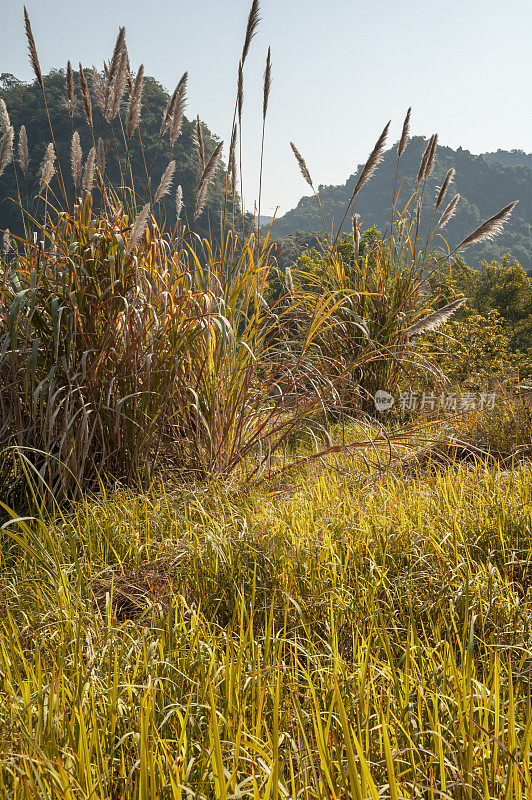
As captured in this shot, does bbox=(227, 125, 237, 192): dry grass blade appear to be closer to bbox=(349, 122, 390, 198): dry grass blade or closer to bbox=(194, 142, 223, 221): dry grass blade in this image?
bbox=(194, 142, 223, 221): dry grass blade

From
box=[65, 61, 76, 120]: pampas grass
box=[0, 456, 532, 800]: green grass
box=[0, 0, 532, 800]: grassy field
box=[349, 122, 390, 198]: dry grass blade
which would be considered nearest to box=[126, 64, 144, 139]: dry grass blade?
box=[0, 0, 532, 800]: grassy field

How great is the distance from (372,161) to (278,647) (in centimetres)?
293

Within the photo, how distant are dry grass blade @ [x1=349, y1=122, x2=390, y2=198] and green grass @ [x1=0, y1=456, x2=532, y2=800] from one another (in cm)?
187

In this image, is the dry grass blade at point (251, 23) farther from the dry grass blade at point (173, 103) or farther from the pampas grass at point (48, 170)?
the pampas grass at point (48, 170)

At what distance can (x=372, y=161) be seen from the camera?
3.11 metres

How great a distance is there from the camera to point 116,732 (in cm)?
93

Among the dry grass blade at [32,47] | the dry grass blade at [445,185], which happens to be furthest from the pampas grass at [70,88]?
the dry grass blade at [445,185]

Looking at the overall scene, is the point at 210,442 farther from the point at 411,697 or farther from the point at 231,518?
the point at 411,697

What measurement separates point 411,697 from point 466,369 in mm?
4934

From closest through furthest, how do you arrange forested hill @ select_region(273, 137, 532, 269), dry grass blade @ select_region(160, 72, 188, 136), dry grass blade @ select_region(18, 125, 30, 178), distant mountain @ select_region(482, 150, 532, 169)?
dry grass blade @ select_region(160, 72, 188, 136) → dry grass blade @ select_region(18, 125, 30, 178) → forested hill @ select_region(273, 137, 532, 269) → distant mountain @ select_region(482, 150, 532, 169)

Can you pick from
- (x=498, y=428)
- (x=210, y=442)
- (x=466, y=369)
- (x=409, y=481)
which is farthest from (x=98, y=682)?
(x=466, y=369)

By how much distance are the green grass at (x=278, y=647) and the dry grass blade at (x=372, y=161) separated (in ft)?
6.14

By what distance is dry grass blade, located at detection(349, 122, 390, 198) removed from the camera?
9.77ft

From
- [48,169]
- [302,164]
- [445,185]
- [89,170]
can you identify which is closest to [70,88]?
[48,169]
